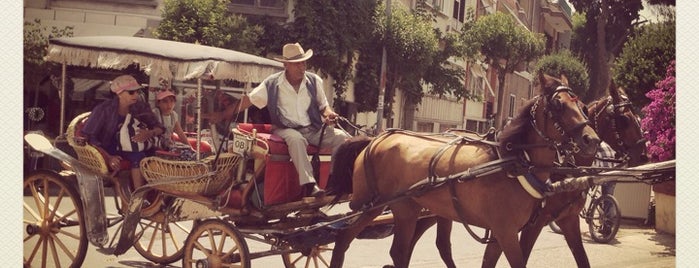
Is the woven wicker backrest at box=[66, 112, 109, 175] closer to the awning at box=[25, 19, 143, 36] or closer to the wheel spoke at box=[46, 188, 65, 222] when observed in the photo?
the wheel spoke at box=[46, 188, 65, 222]

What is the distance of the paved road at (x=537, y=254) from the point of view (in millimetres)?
7230

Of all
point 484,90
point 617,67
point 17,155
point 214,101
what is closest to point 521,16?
point 484,90

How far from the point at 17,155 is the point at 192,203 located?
195cm

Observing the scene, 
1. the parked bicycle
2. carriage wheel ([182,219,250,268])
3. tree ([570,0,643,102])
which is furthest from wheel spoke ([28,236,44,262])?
the parked bicycle

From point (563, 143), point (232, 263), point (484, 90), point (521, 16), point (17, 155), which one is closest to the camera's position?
point (17, 155)

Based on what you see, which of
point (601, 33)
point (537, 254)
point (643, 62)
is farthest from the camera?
point (537, 254)

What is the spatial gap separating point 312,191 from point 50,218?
210 centimetres

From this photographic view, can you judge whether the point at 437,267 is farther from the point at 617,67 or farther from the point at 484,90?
the point at 484,90

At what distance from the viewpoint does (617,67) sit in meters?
7.64

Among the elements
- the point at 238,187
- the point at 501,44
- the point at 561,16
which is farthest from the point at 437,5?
the point at 238,187

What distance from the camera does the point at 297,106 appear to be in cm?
598

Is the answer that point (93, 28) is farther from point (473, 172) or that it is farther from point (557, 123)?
point (557, 123)

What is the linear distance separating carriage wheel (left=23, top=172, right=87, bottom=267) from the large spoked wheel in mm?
5950

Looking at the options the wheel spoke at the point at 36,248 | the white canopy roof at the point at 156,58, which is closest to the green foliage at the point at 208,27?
the white canopy roof at the point at 156,58
